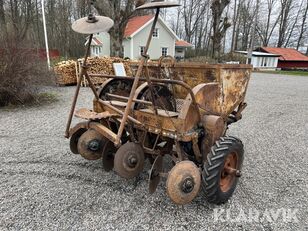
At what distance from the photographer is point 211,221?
99.0 inches

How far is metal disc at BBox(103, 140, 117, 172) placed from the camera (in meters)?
3.18

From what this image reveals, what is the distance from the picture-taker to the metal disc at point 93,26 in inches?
97.0

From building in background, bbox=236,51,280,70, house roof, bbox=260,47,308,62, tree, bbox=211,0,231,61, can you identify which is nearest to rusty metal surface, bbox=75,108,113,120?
tree, bbox=211,0,231,61

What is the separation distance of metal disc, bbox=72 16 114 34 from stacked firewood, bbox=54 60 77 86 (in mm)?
9351

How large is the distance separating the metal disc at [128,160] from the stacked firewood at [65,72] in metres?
9.56

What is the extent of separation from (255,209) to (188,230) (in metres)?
0.81

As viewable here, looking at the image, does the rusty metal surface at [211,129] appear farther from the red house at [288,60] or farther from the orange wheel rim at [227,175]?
the red house at [288,60]

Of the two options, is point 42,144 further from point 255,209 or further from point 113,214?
point 255,209

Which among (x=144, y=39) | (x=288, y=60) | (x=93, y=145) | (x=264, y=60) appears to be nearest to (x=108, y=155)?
(x=93, y=145)

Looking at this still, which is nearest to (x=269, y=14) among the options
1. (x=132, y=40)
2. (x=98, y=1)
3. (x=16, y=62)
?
(x=132, y=40)

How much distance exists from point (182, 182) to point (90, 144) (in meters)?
1.27

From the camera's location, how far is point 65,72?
37.7 ft

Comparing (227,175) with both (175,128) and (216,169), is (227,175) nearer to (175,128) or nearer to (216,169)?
(216,169)

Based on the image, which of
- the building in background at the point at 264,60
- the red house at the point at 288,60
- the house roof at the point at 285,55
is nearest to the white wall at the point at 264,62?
the building in background at the point at 264,60
